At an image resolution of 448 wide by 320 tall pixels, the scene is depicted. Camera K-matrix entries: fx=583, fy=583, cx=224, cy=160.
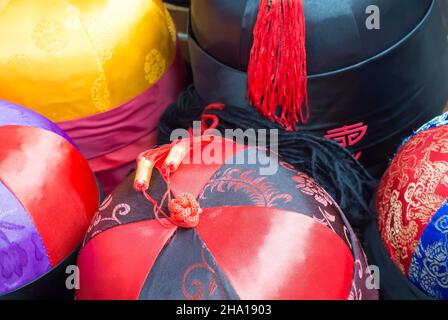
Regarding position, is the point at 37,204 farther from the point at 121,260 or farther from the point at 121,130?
the point at 121,130

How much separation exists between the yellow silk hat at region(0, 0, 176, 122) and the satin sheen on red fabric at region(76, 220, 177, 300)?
0.44 metres

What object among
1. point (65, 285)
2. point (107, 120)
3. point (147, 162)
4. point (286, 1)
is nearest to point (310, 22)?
point (286, 1)

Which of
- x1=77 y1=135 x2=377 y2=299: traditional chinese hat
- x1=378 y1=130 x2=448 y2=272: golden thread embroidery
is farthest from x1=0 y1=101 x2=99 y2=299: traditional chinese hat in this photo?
x1=378 y1=130 x2=448 y2=272: golden thread embroidery

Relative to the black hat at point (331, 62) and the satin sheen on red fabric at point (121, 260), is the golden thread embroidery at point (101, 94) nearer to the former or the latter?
the black hat at point (331, 62)

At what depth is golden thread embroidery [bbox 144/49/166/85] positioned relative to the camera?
138 cm

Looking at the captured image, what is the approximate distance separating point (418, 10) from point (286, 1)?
286mm

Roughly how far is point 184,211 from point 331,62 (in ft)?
1.46

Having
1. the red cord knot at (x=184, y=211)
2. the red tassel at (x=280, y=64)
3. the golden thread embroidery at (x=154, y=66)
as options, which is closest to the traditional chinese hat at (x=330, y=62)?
the red tassel at (x=280, y=64)

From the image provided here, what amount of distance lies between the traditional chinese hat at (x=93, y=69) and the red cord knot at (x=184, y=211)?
0.50 m

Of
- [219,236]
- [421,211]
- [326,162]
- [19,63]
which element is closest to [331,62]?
[326,162]

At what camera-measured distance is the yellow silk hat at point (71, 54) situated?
1262 millimetres

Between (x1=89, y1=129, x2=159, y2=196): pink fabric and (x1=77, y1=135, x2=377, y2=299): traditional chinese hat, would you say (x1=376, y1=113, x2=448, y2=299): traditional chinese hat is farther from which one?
(x1=89, y1=129, x2=159, y2=196): pink fabric

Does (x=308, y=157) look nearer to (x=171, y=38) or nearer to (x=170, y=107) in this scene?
(x=170, y=107)

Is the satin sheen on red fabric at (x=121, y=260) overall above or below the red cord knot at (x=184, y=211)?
below
